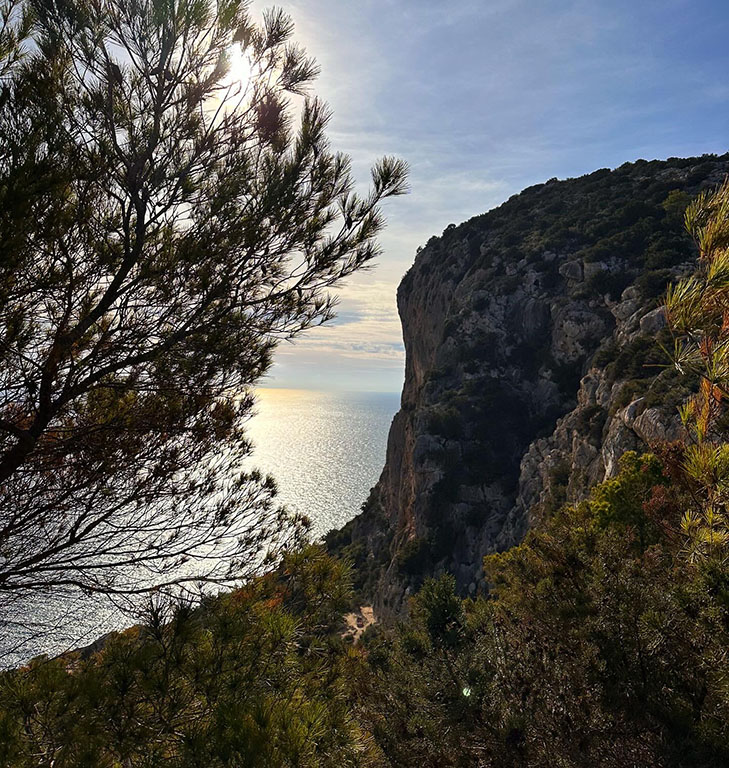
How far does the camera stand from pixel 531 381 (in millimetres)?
29938

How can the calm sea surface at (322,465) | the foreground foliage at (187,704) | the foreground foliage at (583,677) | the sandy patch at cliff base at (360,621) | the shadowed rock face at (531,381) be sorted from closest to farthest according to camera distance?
the foreground foliage at (187,704)
the foreground foliage at (583,677)
the shadowed rock face at (531,381)
the sandy patch at cliff base at (360,621)
the calm sea surface at (322,465)

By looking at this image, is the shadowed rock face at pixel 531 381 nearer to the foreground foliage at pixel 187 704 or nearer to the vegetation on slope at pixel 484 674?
the vegetation on slope at pixel 484 674

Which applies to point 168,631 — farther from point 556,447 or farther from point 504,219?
point 504,219

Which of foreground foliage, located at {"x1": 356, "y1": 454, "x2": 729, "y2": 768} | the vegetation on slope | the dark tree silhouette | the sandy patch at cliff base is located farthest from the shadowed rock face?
the dark tree silhouette

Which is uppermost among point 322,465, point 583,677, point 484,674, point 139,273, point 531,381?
point 139,273

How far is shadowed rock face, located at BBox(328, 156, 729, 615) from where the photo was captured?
2039 centimetres

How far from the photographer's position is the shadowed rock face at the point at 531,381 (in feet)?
66.9

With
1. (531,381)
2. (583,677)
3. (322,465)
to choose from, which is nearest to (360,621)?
(531,381)

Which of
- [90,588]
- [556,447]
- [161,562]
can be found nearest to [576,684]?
[161,562]

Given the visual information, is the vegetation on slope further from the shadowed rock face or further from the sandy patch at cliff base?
the sandy patch at cliff base

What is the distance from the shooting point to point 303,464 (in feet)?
283

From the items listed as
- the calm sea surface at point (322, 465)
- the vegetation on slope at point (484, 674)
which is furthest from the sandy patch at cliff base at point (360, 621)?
the vegetation on slope at point (484, 674)

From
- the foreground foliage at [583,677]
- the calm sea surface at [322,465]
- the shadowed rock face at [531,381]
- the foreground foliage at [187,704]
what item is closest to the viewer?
the foreground foliage at [187,704]

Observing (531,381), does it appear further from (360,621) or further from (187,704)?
(187,704)
